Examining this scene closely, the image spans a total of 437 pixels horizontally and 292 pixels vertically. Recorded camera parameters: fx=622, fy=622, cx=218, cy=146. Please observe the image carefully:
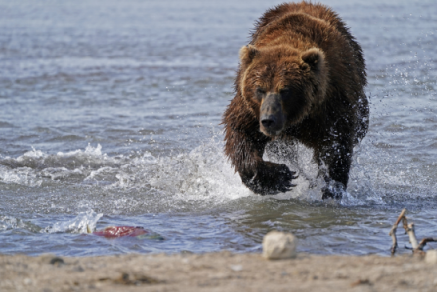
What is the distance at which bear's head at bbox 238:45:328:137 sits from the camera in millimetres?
5012

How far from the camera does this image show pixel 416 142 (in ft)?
27.2

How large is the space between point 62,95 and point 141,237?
7.80 meters

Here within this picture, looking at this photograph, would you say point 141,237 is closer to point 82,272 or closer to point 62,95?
point 82,272

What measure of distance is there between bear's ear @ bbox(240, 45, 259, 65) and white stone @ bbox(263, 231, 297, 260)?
2089 millimetres

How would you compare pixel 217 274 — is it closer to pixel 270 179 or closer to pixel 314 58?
Answer: pixel 314 58

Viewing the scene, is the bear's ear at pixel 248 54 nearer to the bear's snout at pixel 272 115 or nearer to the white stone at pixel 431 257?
the bear's snout at pixel 272 115

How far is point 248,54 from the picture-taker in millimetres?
5262

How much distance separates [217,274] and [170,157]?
475 centimetres

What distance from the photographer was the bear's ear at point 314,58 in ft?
16.5

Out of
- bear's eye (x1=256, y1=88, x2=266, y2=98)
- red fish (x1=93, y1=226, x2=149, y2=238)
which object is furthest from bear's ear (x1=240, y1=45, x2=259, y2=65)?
red fish (x1=93, y1=226, x2=149, y2=238)

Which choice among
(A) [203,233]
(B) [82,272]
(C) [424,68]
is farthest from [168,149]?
(C) [424,68]

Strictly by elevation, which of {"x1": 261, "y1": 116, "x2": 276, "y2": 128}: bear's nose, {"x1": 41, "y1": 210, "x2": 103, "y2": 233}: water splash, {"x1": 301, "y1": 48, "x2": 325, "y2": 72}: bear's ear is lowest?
{"x1": 41, "y1": 210, "x2": 103, "y2": 233}: water splash

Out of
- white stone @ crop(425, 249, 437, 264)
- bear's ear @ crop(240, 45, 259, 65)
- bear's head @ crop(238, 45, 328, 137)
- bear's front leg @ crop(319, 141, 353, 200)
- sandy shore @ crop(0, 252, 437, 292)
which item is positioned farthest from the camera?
bear's front leg @ crop(319, 141, 353, 200)

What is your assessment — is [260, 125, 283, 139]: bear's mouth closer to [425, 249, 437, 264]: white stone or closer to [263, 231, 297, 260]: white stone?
[263, 231, 297, 260]: white stone
